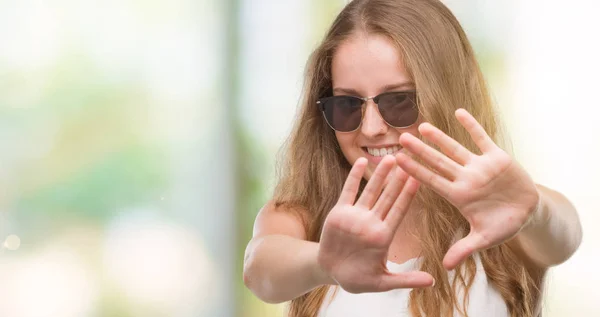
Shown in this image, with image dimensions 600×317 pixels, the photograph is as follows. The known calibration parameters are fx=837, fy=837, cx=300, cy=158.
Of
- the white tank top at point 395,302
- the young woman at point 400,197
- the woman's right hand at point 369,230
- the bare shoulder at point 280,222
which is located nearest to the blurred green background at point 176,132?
the young woman at point 400,197

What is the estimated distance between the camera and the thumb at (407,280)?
1358 mm

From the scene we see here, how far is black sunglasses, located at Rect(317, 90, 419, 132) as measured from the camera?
182 centimetres

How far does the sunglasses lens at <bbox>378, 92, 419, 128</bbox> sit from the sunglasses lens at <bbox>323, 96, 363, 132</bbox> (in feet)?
0.19

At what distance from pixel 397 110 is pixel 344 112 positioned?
0.12 meters

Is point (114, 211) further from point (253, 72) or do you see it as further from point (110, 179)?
point (253, 72)

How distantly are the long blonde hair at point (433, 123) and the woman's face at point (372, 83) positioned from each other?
0.09ft

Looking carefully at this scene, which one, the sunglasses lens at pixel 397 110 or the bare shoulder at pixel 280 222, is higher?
the sunglasses lens at pixel 397 110

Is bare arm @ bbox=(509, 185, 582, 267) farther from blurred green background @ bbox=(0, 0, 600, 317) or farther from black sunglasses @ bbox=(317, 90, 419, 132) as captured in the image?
blurred green background @ bbox=(0, 0, 600, 317)

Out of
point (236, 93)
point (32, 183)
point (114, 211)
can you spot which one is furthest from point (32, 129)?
point (236, 93)

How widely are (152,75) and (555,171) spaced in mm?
1687

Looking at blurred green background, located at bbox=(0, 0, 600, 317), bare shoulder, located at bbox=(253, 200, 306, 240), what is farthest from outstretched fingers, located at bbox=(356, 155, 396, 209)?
A: blurred green background, located at bbox=(0, 0, 600, 317)

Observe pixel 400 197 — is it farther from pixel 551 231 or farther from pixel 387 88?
pixel 387 88

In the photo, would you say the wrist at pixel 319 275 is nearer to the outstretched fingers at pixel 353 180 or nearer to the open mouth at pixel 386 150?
the outstretched fingers at pixel 353 180

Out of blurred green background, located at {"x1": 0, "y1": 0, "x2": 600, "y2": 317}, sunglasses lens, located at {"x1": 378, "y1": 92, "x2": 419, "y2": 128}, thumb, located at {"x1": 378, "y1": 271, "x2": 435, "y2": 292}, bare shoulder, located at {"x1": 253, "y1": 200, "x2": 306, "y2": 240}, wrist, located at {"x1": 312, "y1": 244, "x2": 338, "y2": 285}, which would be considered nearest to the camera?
thumb, located at {"x1": 378, "y1": 271, "x2": 435, "y2": 292}
